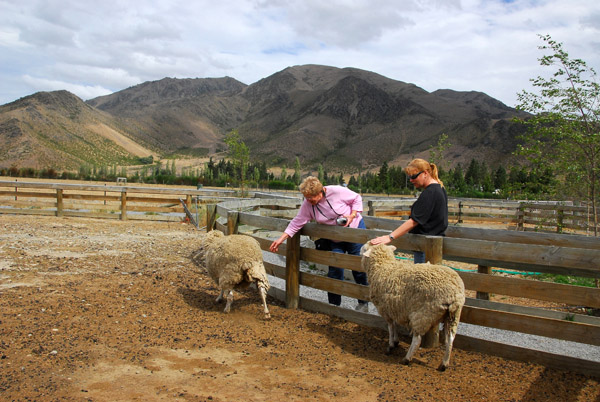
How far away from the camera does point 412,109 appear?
7229 inches

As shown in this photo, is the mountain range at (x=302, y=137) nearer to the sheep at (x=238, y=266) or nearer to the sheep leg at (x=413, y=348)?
the sheep at (x=238, y=266)

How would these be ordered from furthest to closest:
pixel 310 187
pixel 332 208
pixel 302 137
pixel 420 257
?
pixel 302 137
pixel 332 208
pixel 310 187
pixel 420 257

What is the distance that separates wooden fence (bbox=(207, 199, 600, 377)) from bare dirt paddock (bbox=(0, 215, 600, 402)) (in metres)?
0.14

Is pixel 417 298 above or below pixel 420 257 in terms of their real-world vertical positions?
below

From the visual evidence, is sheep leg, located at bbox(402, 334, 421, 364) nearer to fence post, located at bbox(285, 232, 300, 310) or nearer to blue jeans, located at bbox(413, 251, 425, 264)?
blue jeans, located at bbox(413, 251, 425, 264)

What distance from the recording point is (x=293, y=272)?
625 cm

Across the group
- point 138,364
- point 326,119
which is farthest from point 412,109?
point 138,364

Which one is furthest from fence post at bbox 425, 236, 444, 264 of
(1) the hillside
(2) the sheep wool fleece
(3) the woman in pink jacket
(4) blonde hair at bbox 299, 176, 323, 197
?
(1) the hillside

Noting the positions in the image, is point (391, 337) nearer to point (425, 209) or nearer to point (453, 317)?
point (453, 317)

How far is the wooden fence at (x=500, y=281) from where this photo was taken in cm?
407

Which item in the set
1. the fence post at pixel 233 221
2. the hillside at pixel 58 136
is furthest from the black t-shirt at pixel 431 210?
the hillside at pixel 58 136

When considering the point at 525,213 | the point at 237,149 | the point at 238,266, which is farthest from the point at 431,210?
the point at 237,149

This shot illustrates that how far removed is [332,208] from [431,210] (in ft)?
4.88

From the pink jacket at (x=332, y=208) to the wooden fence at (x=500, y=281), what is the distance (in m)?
0.15
